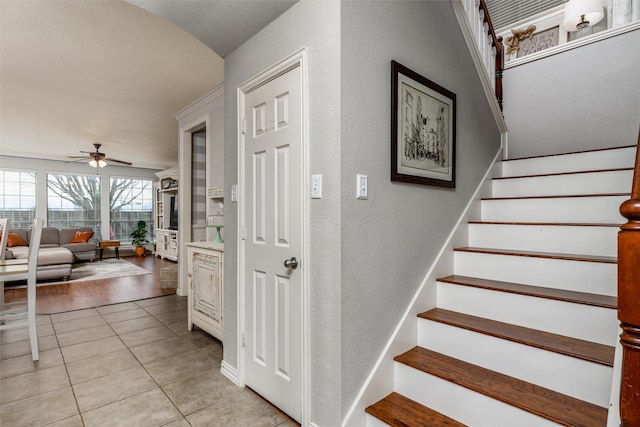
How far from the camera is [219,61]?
11.5 feet

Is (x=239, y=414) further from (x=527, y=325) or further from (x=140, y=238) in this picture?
(x=140, y=238)

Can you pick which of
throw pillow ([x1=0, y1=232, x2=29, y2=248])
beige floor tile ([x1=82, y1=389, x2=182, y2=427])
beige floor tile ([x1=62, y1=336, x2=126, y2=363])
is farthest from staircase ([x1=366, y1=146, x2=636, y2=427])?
throw pillow ([x1=0, y1=232, x2=29, y2=248])

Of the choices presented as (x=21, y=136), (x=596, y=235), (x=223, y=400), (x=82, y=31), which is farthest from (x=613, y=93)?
(x=21, y=136)

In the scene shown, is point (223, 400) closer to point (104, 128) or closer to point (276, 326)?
point (276, 326)

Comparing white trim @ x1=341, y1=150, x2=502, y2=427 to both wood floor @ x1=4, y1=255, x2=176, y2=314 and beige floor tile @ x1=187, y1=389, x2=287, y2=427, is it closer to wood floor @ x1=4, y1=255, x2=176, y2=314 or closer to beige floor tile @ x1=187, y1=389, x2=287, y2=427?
beige floor tile @ x1=187, y1=389, x2=287, y2=427

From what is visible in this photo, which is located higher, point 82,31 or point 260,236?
point 82,31

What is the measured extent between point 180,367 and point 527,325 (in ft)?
7.75

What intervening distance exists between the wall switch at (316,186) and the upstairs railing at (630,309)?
117 cm

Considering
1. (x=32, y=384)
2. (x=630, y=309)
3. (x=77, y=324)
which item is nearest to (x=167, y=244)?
(x=77, y=324)

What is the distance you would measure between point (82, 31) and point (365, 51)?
8.58ft

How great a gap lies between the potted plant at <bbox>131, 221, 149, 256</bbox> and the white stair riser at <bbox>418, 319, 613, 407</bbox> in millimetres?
9140

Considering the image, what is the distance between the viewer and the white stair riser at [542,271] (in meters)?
1.76

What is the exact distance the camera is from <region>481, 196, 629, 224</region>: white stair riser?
214cm

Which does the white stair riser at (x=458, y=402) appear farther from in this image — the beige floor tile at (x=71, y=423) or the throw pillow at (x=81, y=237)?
the throw pillow at (x=81, y=237)
